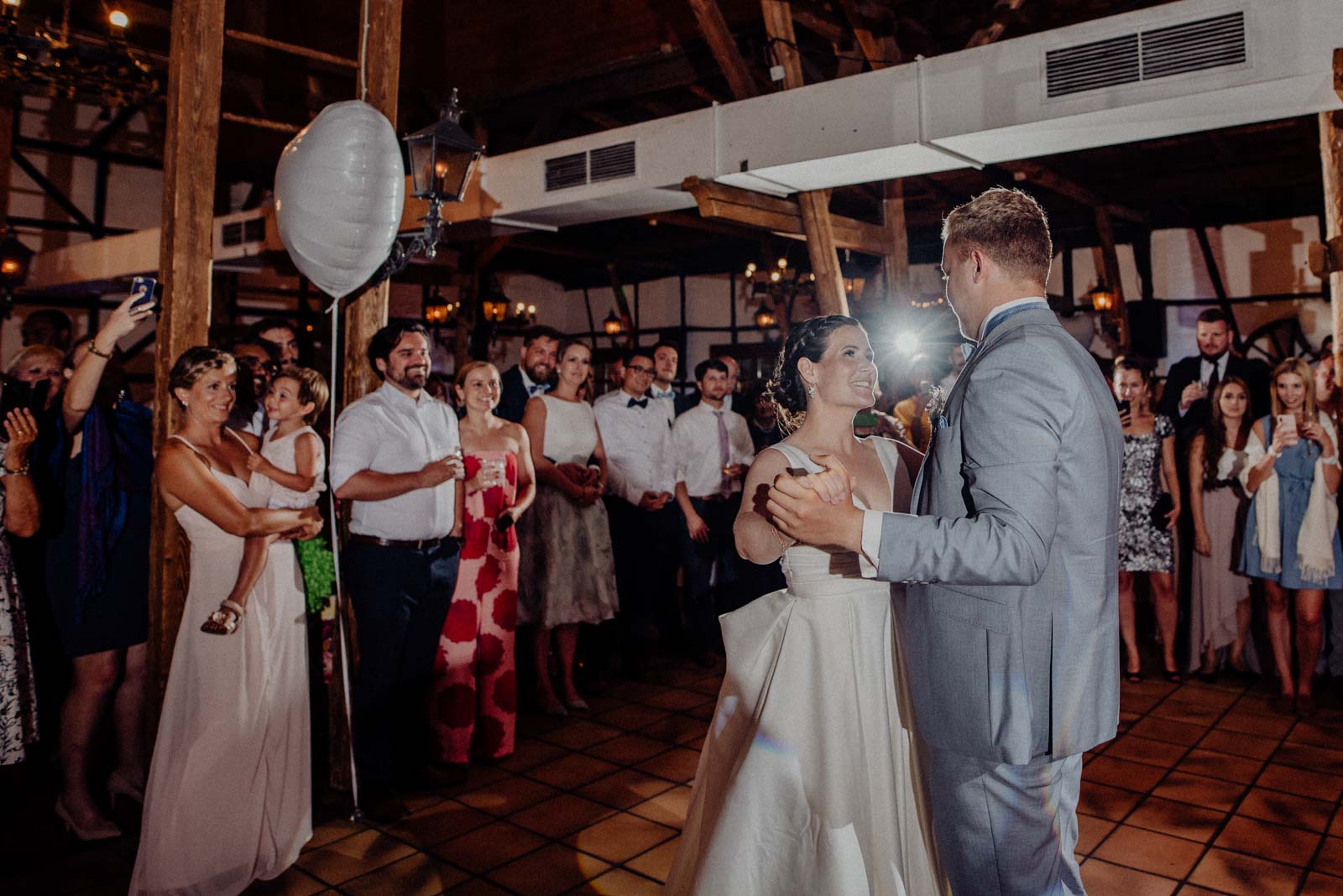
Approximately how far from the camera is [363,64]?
3.52 metres

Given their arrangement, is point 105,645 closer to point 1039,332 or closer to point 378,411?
point 378,411

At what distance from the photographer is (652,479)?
189 inches

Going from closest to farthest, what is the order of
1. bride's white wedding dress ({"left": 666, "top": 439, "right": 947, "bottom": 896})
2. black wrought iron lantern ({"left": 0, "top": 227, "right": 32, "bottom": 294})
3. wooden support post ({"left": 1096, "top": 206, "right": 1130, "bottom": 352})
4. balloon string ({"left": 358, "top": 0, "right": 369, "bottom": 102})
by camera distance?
bride's white wedding dress ({"left": 666, "top": 439, "right": 947, "bottom": 896}) → balloon string ({"left": 358, "top": 0, "right": 369, "bottom": 102}) → black wrought iron lantern ({"left": 0, "top": 227, "right": 32, "bottom": 294}) → wooden support post ({"left": 1096, "top": 206, "right": 1130, "bottom": 352})

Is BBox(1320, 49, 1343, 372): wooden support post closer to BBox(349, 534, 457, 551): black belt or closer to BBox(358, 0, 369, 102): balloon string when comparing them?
BBox(349, 534, 457, 551): black belt

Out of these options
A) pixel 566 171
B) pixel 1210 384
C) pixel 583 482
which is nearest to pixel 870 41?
pixel 566 171

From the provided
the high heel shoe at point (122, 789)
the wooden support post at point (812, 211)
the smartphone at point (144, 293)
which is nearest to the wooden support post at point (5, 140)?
the wooden support post at point (812, 211)

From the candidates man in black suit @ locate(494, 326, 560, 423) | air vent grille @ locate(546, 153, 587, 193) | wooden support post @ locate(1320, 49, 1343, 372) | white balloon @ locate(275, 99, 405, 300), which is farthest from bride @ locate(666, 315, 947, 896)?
air vent grille @ locate(546, 153, 587, 193)

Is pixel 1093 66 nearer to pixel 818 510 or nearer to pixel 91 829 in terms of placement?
pixel 818 510

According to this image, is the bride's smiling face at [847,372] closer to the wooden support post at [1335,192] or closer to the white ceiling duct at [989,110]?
the white ceiling duct at [989,110]

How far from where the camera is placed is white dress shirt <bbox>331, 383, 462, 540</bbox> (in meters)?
3.06

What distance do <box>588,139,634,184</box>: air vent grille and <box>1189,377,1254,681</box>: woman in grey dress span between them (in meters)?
3.45

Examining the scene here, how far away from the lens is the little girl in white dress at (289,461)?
8.57ft

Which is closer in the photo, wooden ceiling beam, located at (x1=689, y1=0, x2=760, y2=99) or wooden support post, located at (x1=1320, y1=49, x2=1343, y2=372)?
wooden support post, located at (x1=1320, y1=49, x2=1343, y2=372)

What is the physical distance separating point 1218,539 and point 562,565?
3.39 meters
